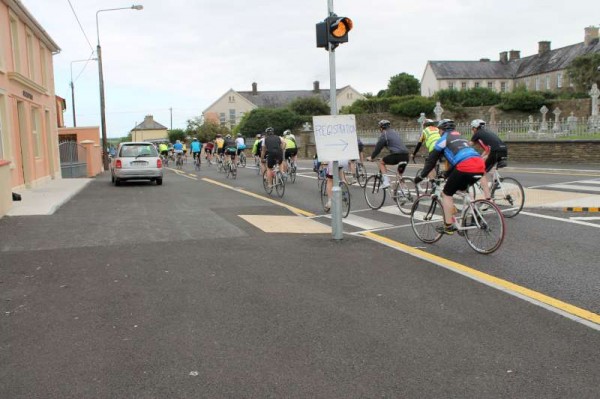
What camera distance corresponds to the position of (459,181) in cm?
705

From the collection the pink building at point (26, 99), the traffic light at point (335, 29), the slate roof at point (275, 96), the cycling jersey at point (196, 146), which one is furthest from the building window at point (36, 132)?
the slate roof at point (275, 96)

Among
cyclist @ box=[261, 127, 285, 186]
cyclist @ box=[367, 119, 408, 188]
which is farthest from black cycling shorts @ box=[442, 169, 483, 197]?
cyclist @ box=[261, 127, 285, 186]

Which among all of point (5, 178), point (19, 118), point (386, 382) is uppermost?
point (19, 118)

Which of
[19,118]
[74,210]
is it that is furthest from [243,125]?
[74,210]

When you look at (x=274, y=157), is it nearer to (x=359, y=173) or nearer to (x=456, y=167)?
(x=359, y=173)

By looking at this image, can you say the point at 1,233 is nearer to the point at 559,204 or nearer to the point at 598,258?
the point at 598,258

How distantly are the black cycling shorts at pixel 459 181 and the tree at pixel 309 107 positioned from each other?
213ft

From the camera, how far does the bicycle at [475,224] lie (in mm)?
6746

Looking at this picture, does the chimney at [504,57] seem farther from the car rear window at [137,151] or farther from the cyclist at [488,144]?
the cyclist at [488,144]

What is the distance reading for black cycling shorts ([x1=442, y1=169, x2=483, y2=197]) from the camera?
698cm

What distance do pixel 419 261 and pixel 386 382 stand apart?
3.40 meters

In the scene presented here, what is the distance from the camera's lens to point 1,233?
28.2ft

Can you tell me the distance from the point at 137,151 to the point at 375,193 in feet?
33.5

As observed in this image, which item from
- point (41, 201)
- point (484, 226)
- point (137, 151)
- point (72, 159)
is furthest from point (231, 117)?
point (484, 226)
